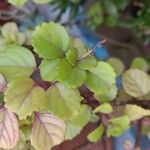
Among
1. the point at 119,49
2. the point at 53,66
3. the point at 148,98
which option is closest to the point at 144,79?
the point at 148,98

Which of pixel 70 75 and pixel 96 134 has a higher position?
A: pixel 70 75

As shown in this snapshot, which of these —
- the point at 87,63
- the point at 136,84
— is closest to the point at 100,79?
the point at 87,63

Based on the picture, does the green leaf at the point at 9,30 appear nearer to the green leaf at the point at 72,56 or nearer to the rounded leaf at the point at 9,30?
the rounded leaf at the point at 9,30

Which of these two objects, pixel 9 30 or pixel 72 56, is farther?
pixel 9 30

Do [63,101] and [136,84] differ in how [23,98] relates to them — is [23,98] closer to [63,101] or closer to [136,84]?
[63,101]

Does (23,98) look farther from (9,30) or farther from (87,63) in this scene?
(9,30)

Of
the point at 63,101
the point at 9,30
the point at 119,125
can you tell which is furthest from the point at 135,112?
the point at 9,30
